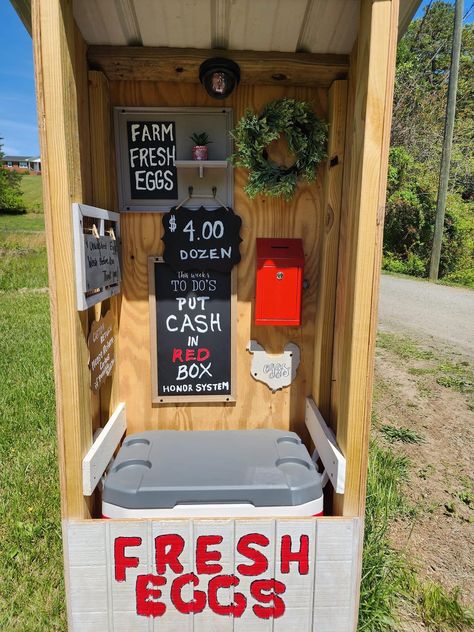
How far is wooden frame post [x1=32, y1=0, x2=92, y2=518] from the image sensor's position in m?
1.42

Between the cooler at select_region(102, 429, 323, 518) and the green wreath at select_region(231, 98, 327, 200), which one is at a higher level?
the green wreath at select_region(231, 98, 327, 200)

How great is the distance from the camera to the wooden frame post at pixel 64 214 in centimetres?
142

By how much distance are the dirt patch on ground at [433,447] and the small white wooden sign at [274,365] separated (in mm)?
1200

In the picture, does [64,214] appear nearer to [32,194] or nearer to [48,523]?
[48,523]

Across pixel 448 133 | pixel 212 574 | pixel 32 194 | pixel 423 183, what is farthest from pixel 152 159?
pixel 32 194

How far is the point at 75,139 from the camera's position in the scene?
62.0 inches

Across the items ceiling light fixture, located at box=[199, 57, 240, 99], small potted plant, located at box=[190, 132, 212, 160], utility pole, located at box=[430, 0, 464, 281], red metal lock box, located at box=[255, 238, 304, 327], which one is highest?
utility pole, located at box=[430, 0, 464, 281]

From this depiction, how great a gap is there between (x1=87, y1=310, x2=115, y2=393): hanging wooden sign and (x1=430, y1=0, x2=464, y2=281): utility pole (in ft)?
38.9

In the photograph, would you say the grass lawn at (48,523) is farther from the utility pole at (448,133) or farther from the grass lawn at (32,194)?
the grass lawn at (32,194)

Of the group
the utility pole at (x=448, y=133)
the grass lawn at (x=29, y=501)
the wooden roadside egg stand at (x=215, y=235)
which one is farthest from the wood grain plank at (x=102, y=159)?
the utility pole at (x=448, y=133)

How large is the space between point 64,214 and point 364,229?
101cm

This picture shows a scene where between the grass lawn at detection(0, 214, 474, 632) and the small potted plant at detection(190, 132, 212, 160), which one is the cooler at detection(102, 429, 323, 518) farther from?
the small potted plant at detection(190, 132, 212, 160)

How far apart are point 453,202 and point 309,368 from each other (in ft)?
46.7

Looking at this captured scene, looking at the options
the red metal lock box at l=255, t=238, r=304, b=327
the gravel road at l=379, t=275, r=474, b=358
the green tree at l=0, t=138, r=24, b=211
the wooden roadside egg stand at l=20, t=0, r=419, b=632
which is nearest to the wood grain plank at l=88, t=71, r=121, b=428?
the wooden roadside egg stand at l=20, t=0, r=419, b=632
